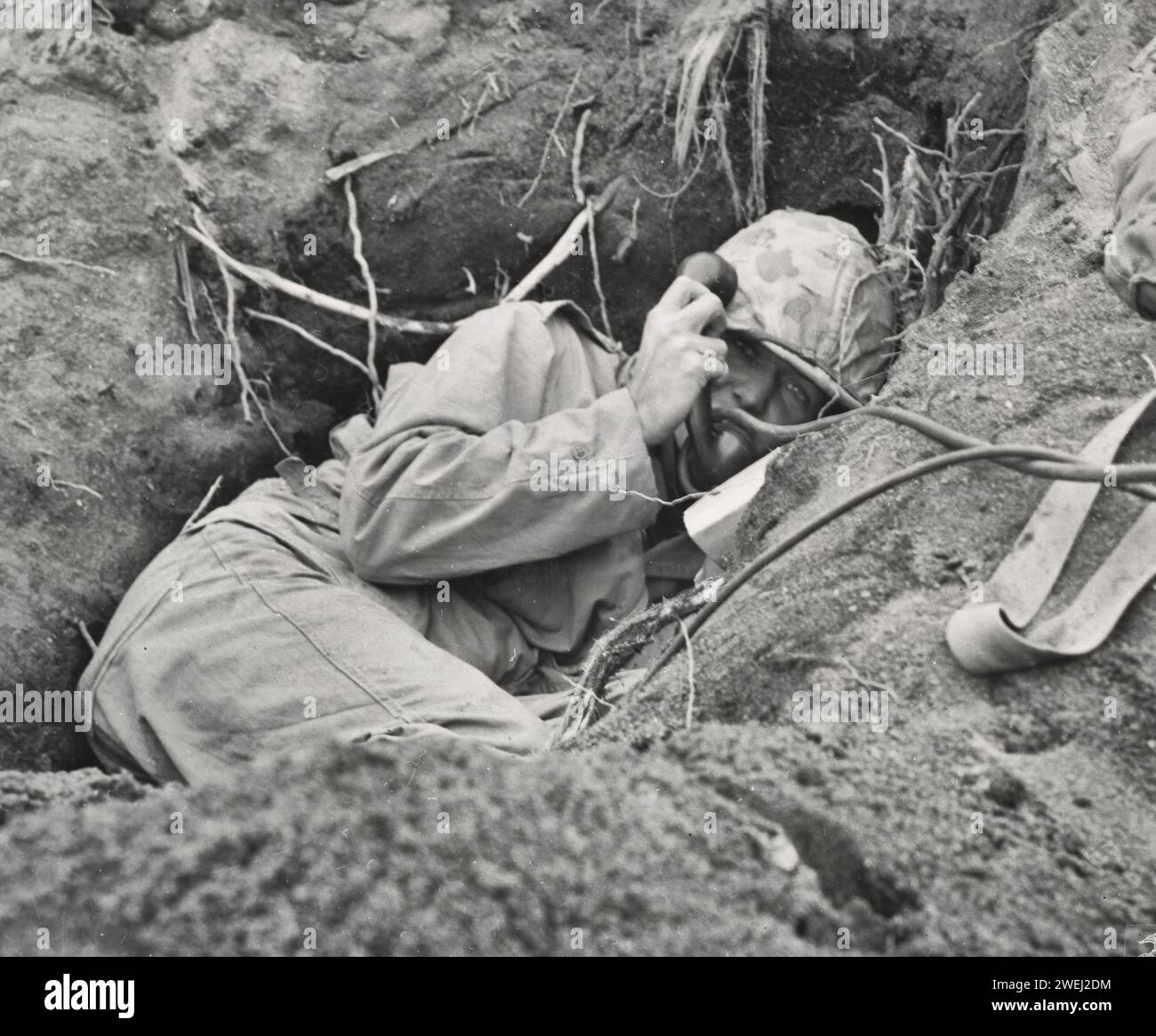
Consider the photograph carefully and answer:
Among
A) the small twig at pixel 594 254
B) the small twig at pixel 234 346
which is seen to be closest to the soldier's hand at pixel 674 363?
the small twig at pixel 594 254

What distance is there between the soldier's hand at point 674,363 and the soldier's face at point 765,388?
13 centimetres

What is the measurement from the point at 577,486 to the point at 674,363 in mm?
358

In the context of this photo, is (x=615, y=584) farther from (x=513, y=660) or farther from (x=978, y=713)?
(x=978, y=713)

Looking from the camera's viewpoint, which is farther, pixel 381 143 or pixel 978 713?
pixel 381 143

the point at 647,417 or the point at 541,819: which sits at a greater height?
the point at 647,417

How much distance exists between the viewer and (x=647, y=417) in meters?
3.02

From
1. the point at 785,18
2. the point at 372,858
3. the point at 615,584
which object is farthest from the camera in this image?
the point at 785,18

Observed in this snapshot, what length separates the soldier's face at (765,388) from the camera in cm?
319

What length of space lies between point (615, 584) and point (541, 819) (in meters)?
1.54

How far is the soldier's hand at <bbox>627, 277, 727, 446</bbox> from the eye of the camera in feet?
9.80

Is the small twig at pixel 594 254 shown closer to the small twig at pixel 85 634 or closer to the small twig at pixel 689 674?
the small twig at pixel 85 634
